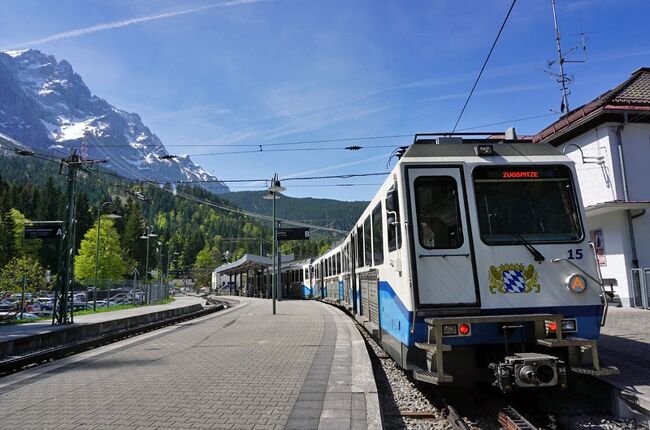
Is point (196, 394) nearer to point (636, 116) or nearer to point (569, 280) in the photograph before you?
point (569, 280)

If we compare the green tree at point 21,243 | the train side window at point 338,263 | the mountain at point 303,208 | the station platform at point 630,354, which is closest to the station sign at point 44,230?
the train side window at point 338,263

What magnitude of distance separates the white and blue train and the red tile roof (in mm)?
12957

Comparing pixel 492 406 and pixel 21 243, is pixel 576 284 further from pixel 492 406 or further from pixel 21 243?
pixel 21 243

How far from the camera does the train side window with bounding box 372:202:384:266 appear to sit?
810 centimetres

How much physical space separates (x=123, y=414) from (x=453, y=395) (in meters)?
4.41

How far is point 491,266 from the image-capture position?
6.03m

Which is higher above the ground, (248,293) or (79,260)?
(79,260)

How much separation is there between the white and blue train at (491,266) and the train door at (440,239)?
0.01 metres

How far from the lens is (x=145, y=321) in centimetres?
2233

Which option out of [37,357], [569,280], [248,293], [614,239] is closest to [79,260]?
[248,293]

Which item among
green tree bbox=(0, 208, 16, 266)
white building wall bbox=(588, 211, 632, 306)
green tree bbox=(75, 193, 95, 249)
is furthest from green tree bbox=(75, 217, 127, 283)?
white building wall bbox=(588, 211, 632, 306)

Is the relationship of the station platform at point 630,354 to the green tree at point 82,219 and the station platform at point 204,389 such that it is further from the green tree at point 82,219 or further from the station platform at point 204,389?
the green tree at point 82,219

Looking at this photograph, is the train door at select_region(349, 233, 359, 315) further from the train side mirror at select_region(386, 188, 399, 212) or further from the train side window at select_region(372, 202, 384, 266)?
the train side mirror at select_region(386, 188, 399, 212)

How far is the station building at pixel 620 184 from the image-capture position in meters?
16.5
